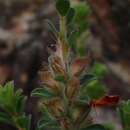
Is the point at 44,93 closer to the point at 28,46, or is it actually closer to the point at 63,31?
the point at 63,31

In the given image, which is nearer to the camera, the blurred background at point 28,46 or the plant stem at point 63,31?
the plant stem at point 63,31

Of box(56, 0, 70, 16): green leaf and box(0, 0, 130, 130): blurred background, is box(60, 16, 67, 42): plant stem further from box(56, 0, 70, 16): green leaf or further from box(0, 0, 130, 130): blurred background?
box(0, 0, 130, 130): blurred background

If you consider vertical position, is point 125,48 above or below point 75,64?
above

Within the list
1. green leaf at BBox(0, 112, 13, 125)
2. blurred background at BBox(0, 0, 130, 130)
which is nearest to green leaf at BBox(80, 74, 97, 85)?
green leaf at BBox(0, 112, 13, 125)

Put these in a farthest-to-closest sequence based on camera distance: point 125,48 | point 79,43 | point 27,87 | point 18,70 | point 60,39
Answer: point 125,48, point 18,70, point 27,87, point 79,43, point 60,39

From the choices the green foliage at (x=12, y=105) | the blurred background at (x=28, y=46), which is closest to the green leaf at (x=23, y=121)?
the green foliage at (x=12, y=105)

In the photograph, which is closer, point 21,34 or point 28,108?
point 28,108

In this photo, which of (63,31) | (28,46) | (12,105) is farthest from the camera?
(28,46)

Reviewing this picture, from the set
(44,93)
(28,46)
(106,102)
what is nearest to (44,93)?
(44,93)

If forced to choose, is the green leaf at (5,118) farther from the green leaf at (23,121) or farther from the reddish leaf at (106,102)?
the reddish leaf at (106,102)

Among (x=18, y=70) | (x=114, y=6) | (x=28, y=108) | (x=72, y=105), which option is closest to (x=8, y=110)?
(x=72, y=105)

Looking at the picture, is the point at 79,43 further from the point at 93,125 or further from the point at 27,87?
the point at 27,87
